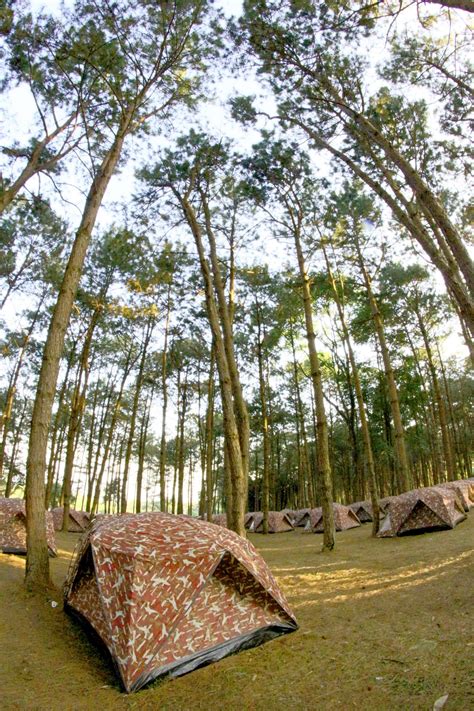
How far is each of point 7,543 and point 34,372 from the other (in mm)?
14434

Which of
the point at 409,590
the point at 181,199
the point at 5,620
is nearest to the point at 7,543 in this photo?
the point at 5,620

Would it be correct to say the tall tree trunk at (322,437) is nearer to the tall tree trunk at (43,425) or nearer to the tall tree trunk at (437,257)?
the tall tree trunk at (437,257)

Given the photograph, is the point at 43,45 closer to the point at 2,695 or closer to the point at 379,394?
the point at 2,695

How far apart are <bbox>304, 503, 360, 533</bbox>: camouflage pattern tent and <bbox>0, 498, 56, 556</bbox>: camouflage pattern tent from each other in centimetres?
1121

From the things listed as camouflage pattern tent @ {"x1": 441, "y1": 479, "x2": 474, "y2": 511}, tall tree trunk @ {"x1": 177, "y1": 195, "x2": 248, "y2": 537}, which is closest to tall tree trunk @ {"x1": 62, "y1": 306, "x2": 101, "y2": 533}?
tall tree trunk @ {"x1": 177, "y1": 195, "x2": 248, "y2": 537}

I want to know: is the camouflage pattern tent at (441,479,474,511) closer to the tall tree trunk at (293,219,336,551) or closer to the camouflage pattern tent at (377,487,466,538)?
the camouflage pattern tent at (377,487,466,538)

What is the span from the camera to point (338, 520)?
1723 cm

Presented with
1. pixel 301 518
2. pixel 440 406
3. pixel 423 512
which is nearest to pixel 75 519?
pixel 301 518

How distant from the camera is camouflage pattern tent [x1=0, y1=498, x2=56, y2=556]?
31.3ft

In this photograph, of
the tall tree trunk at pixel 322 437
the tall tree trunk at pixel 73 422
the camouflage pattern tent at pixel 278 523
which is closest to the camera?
the tall tree trunk at pixel 322 437

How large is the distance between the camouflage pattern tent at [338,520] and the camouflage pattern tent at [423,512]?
5.76 meters

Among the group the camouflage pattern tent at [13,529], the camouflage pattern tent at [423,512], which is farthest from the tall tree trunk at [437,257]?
the camouflage pattern tent at [13,529]

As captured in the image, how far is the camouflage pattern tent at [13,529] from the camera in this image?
375 inches

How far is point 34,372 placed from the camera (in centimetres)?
2241
